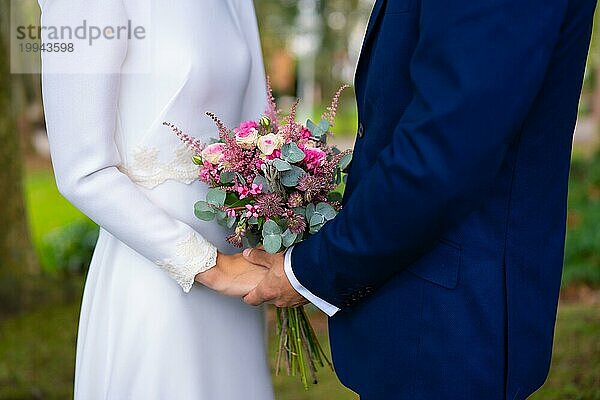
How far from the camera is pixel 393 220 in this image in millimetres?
1587

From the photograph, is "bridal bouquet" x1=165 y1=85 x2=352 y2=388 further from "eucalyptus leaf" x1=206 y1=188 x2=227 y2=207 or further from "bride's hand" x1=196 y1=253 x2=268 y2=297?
"bride's hand" x1=196 y1=253 x2=268 y2=297

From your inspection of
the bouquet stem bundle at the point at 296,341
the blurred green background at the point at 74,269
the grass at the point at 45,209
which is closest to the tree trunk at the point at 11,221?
the blurred green background at the point at 74,269

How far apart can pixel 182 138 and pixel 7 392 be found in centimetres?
347

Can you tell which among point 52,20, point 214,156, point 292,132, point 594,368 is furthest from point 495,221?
point 594,368

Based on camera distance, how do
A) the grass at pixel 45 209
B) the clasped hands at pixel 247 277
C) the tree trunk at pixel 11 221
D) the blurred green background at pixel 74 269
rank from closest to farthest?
the clasped hands at pixel 247 277
the blurred green background at pixel 74 269
the tree trunk at pixel 11 221
the grass at pixel 45 209

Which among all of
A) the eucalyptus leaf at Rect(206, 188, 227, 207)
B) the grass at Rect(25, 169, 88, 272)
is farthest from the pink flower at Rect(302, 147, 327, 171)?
the grass at Rect(25, 169, 88, 272)

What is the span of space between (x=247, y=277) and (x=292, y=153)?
355 millimetres

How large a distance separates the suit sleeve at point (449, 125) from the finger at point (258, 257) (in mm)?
315

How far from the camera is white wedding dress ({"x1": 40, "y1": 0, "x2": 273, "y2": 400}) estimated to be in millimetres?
1842

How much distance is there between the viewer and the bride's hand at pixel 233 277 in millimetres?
1982

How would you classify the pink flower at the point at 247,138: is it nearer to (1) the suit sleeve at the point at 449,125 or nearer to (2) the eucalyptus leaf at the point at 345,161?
(2) the eucalyptus leaf at the point at 345,161

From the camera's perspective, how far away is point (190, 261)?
1949 mm

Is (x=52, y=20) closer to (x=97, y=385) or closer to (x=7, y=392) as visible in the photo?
(x=97, y=385)

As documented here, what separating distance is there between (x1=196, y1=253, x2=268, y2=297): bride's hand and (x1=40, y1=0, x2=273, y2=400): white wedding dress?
41 millimetres
